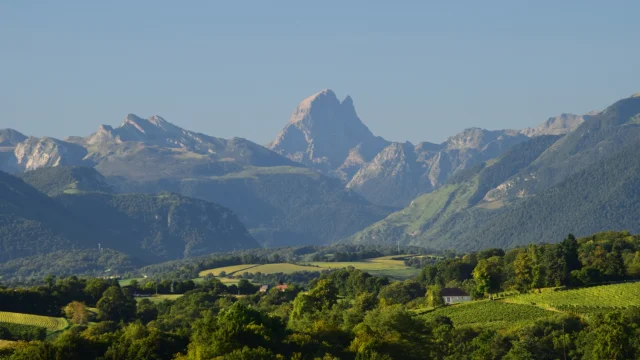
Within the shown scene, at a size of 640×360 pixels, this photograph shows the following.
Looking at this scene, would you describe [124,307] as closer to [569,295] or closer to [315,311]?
[315,311]

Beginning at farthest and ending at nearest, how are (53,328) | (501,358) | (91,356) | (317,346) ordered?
(53,328) → (501,358) → (317,346) → (91,356)

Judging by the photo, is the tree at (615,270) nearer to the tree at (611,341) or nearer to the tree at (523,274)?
the tree at (523,274)

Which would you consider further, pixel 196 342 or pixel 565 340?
pixel 565 340

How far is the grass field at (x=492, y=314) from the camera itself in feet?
508

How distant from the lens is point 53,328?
165 meters

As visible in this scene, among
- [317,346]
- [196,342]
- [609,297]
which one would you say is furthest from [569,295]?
[196,342]

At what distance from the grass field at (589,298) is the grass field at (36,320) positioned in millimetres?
65818

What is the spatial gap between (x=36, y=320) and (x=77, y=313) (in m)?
10.6

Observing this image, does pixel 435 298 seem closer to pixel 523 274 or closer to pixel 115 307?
pixel 523 274

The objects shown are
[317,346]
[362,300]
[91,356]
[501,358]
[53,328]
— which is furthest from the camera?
A: [362,300]

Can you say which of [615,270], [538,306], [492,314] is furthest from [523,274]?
[492,314]

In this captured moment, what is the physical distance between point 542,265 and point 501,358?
198ft

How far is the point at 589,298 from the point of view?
169 meters

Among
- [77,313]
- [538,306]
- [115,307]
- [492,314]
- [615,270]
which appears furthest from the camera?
[615,270]
